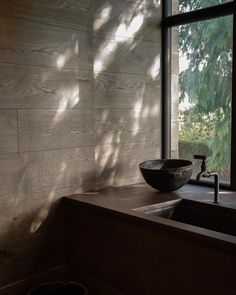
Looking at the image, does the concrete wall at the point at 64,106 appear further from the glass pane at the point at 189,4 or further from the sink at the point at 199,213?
the sink at the point at 199,213

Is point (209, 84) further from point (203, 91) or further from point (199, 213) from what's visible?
point (199, 213)

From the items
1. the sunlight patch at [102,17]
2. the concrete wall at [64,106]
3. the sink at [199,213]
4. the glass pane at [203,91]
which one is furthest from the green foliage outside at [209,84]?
the sunlight patch at [102,17]

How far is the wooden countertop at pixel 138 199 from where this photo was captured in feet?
6.03

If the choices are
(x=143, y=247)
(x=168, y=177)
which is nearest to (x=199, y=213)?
(x=168, y=177)

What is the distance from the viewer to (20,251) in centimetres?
215

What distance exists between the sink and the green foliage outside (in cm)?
40

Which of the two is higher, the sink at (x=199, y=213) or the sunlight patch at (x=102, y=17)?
the sunlight patch at (x=102, y=17)

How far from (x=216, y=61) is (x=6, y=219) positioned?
1.53 metres

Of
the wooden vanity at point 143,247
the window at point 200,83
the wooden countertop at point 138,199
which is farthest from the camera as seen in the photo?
the window at point 200,83

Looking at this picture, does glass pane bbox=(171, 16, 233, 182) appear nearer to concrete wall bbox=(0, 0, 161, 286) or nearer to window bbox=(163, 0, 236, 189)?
window bbox=(163, 0, 236, 189)

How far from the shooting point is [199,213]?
2150 mm

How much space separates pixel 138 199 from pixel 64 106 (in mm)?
673

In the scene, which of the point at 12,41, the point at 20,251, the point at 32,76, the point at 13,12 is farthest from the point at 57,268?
the point at 13,12

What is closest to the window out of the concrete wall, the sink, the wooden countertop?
the concrete wall
